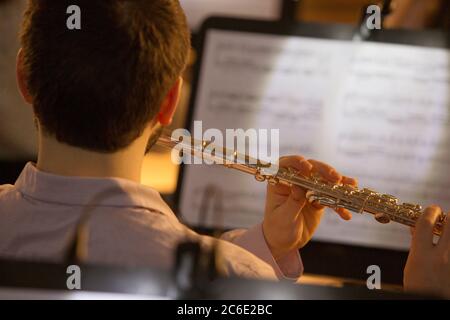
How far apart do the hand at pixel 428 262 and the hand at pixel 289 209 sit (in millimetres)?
169

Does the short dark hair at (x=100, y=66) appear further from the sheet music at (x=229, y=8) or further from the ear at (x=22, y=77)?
the sheet music at (x=229, y=8)

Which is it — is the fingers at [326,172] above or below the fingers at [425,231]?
above

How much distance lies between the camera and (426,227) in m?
0.76

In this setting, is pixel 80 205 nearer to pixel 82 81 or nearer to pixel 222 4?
pixel 82 81

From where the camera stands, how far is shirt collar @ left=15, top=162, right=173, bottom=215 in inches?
25.2

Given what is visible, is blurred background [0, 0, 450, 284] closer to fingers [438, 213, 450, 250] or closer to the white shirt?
fingers [438, 213, 450, 250]

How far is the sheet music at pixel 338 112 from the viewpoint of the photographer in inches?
42.9

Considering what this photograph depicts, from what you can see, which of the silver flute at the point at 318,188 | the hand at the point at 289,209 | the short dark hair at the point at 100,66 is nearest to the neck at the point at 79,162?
the short dark hair at the point at 100,66

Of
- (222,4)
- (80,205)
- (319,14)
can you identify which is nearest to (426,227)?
(80,205)

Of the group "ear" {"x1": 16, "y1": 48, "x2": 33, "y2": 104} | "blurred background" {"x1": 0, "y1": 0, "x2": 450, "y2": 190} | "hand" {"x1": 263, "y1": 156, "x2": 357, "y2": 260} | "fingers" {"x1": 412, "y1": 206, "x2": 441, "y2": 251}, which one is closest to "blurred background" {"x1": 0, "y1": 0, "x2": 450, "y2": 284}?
"blurred background" {"x1": 0, "y1": 0, "x2": 450, "y2": 190}

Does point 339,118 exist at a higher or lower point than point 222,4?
lower

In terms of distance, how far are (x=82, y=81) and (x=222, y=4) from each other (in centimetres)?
100

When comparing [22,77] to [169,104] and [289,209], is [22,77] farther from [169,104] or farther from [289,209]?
[289,209]

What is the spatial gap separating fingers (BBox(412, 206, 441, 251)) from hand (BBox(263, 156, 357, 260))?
16cm
